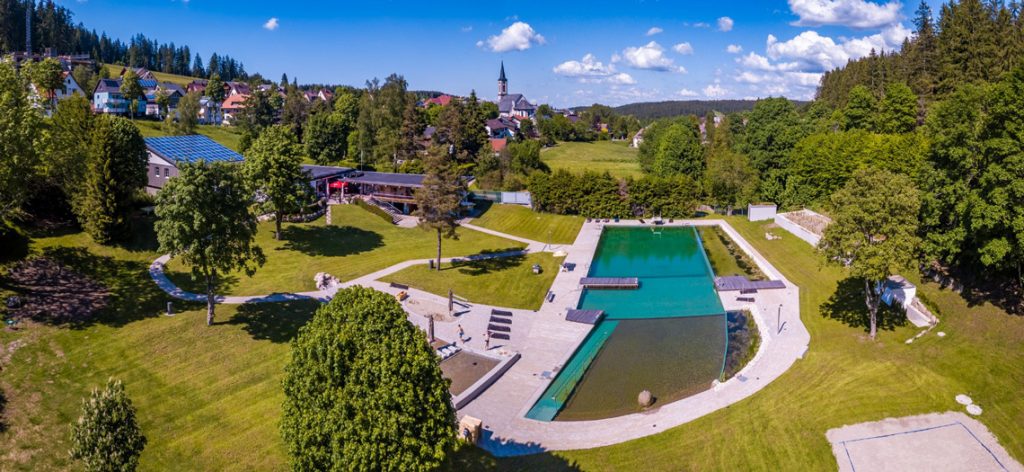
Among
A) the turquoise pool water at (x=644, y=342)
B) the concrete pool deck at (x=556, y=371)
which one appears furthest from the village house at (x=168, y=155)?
the turquoise pool water at (x=644, y=342)

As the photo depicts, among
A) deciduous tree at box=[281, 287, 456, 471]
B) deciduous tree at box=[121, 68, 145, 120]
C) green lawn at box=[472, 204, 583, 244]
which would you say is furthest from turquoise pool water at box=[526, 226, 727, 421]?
deciduous tree at box=[121, 68, 145, 120]

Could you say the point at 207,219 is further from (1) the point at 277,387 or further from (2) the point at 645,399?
(2) the point at 645,399

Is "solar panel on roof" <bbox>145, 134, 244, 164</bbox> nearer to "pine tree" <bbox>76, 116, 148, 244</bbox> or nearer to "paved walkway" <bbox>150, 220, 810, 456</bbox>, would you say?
"pine tree" <bbox>76, 116, 148, 244</bbox>

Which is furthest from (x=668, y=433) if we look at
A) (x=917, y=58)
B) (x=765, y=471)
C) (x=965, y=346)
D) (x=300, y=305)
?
(x=917, y=58)

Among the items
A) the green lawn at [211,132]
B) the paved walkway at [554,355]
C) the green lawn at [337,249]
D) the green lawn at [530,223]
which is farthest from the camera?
the green lawn at [211,132]

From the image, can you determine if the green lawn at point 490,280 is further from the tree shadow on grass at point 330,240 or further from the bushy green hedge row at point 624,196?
the bushy green hedge row at point 624,196
